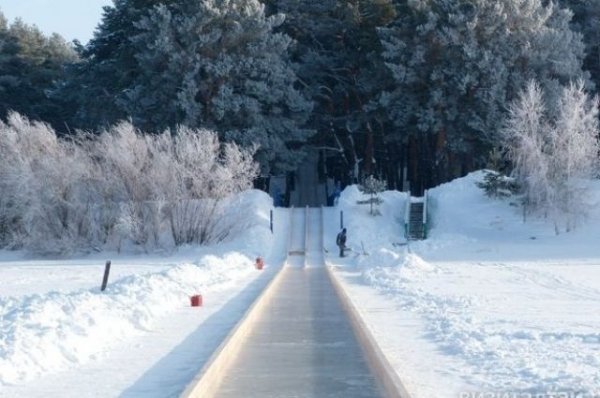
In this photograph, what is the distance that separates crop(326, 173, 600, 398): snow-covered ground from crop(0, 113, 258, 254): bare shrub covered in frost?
23.4 feet

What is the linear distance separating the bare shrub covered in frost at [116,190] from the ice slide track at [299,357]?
25888 mm

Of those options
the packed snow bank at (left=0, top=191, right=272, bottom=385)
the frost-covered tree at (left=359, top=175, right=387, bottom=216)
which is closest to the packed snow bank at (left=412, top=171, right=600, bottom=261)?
the frost-covered tree at (left=359, top=175, right=387, bottom=216)

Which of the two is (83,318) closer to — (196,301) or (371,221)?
(196,301)

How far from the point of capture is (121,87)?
6066 centimetres

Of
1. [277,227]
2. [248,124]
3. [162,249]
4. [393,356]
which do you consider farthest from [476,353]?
[248,124]

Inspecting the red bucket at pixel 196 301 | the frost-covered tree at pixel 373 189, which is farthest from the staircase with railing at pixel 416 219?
the red bucket at pixel 196 301

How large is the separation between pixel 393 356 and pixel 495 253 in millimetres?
32556

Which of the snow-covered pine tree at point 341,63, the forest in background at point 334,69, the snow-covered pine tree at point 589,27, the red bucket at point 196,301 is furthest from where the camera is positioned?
the snow-covered pine tree at point 589,27

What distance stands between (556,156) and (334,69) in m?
19.2

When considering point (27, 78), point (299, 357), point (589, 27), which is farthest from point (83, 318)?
point (27, 78)

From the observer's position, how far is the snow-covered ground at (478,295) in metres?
12.1

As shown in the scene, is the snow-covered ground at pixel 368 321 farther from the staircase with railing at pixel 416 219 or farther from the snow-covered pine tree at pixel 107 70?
the snow-covered pine tree at pixel 107 70

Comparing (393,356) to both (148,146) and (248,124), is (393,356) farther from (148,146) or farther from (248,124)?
(248,124)

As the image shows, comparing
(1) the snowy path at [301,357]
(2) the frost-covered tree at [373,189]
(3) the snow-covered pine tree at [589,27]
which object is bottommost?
(1) the snowy path at [301,357]
